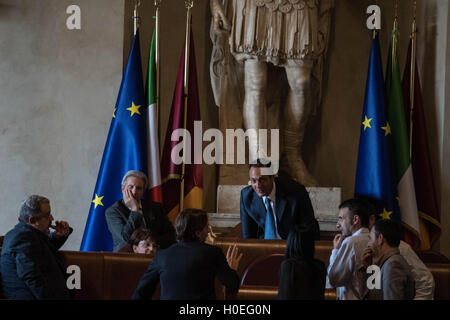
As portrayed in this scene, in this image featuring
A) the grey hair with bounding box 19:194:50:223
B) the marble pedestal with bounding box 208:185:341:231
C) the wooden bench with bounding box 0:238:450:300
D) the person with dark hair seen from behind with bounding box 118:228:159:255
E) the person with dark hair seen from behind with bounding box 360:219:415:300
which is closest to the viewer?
the person with dark hair seen from behind with bounding box 360:219:415:300

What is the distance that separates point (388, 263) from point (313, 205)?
3.05 m

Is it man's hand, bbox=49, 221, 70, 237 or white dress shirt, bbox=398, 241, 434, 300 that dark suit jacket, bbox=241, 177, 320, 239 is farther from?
man's hand, bbox=49, 221, 70, 237

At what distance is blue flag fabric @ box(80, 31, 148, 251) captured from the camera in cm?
582

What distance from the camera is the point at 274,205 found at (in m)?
4.90

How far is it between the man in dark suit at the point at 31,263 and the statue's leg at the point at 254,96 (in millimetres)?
3216

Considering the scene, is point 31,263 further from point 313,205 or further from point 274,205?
point 313,205

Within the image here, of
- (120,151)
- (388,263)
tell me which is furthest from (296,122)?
(388,263)

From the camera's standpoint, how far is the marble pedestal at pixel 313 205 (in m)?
6.52

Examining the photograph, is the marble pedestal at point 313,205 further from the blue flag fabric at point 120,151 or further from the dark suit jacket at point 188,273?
the dark suit jacket at point 188,273

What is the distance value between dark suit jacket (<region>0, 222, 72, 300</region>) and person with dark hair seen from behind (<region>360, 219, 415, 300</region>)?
1583 millimetres

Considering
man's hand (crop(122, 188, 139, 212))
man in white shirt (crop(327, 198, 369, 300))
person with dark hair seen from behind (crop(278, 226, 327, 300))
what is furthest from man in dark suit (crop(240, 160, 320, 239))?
person with dark hair seen from behind (crop(278, 226, 327, 300))

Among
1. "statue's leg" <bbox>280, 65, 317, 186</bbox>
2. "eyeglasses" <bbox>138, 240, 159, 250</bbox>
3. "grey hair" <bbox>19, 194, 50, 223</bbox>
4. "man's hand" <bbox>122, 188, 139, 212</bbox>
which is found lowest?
"eyeglasses" <bbox>138, 240, 159, 250</bbox>

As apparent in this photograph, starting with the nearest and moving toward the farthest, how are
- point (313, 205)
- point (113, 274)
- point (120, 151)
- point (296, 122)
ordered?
point (113, 274) → point (120, 151) → point (313, 205) → point (296, 122)

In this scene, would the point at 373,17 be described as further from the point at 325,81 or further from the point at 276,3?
the point at 276,3
